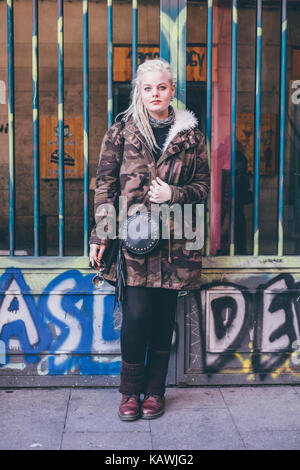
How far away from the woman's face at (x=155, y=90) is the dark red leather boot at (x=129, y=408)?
1726mm

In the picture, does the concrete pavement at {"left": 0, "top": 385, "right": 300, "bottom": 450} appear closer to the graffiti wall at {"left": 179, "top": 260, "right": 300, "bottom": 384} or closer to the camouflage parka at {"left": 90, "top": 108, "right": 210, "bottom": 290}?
the graffiti wall at {"left": 179, "top": 260, "right": 300, "bottom": 384}

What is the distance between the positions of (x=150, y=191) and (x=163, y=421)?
1351mm

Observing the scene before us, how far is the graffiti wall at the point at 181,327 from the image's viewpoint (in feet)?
13.6

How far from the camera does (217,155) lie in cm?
435

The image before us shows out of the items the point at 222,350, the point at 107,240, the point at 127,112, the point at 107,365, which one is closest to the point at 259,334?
the point at 222,350

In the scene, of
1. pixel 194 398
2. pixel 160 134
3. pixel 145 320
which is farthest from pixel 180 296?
pixel 160 134

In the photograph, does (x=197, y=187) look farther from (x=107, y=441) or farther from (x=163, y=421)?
→ (x=107, y=441)

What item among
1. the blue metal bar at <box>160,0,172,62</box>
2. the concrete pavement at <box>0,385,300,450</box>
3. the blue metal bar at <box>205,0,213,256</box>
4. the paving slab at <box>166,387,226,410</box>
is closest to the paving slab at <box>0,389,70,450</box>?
the concrete pavement at <box>0,385,300,450</box>

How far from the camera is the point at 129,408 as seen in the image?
3.61 m

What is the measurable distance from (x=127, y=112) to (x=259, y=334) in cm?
177

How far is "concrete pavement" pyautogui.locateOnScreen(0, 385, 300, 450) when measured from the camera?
3.28m

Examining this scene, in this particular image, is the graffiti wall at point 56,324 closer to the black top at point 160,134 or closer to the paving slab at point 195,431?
the paving slab at point 195,431

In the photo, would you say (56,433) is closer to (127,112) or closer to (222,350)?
(222,350)

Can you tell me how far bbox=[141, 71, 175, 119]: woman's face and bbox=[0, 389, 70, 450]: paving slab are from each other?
6.28 ft
